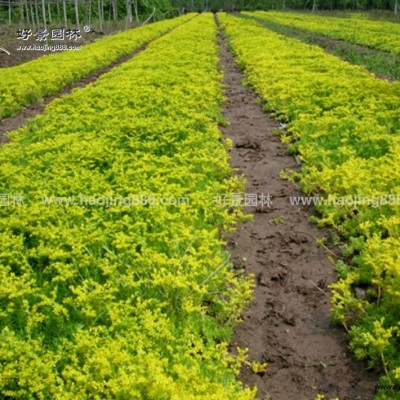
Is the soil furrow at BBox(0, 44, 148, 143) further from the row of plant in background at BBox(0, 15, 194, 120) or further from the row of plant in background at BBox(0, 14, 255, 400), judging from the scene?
the row of plant in background at BBox(0, 14, 255, 400)

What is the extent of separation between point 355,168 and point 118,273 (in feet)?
12.8

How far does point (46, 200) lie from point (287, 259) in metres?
3.05

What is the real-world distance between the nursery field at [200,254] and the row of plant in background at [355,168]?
0.03 meters

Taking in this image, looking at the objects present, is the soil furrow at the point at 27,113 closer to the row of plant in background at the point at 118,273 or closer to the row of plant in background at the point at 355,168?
the row of plant in background at the point at 118,273

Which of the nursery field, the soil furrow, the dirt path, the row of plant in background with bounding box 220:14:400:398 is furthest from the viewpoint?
the soil furrow

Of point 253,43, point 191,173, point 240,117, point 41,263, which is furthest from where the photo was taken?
point 253,43

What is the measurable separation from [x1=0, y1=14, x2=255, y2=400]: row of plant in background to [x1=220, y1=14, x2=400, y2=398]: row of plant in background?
1146 mm

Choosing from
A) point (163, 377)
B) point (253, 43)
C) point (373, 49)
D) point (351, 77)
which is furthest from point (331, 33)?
point (163, 377)

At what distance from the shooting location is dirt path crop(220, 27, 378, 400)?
158 inches

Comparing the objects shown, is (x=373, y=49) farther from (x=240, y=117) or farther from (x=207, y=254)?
(x=207, y=254)

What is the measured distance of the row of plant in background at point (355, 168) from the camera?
14.4 feet

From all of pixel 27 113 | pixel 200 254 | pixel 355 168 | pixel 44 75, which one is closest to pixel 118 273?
pixel 200 254

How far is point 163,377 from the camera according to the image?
11.0ft

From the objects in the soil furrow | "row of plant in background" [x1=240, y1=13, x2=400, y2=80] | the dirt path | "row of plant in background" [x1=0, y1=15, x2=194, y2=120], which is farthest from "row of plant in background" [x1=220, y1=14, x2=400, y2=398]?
"row of plant in background" [x1=0, y1=15, x2=194, y2=120]
